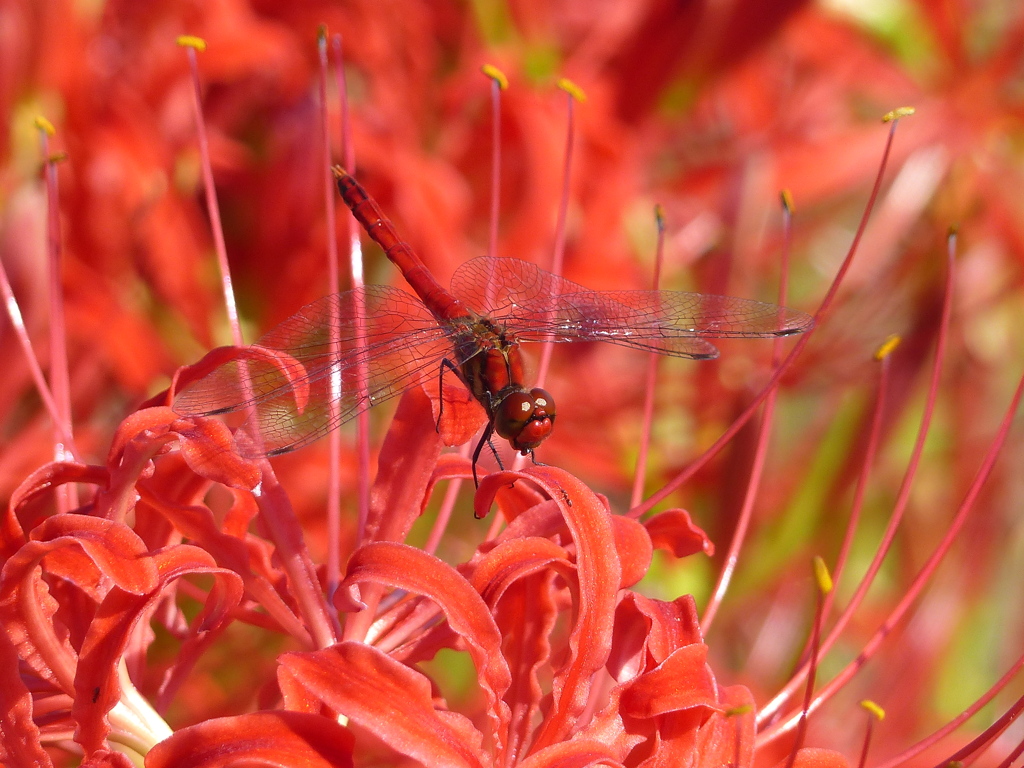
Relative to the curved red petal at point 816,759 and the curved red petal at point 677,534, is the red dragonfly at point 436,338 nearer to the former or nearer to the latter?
the curved red petal at point 677,534

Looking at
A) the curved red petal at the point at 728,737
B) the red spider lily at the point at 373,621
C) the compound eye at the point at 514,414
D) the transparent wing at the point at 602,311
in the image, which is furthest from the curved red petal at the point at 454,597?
the transparent wing at the point at 602,311

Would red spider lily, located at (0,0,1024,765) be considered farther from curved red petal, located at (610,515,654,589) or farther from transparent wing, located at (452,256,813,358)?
transparent wing, located at (452,256,813,358)

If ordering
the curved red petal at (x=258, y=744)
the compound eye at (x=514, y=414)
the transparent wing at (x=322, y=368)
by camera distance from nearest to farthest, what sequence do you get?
the curved red petal at (x=258, y=744)
the transparent wing at (x=322, y=368)
the compound eye at (x=514, y=414)

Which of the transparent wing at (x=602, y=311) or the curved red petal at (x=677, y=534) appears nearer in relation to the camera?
the curved red petal at (x=677, y=534)

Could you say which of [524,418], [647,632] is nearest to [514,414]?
[524,418]

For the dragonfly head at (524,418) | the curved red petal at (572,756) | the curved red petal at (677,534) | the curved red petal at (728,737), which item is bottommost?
the curved red petal at (728,737)

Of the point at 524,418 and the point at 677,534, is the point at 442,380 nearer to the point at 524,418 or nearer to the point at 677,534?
the point at 524,418

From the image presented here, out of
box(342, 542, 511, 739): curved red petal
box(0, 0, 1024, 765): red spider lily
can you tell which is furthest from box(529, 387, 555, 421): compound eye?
box(342, 542, 511, 739): curved red petal
